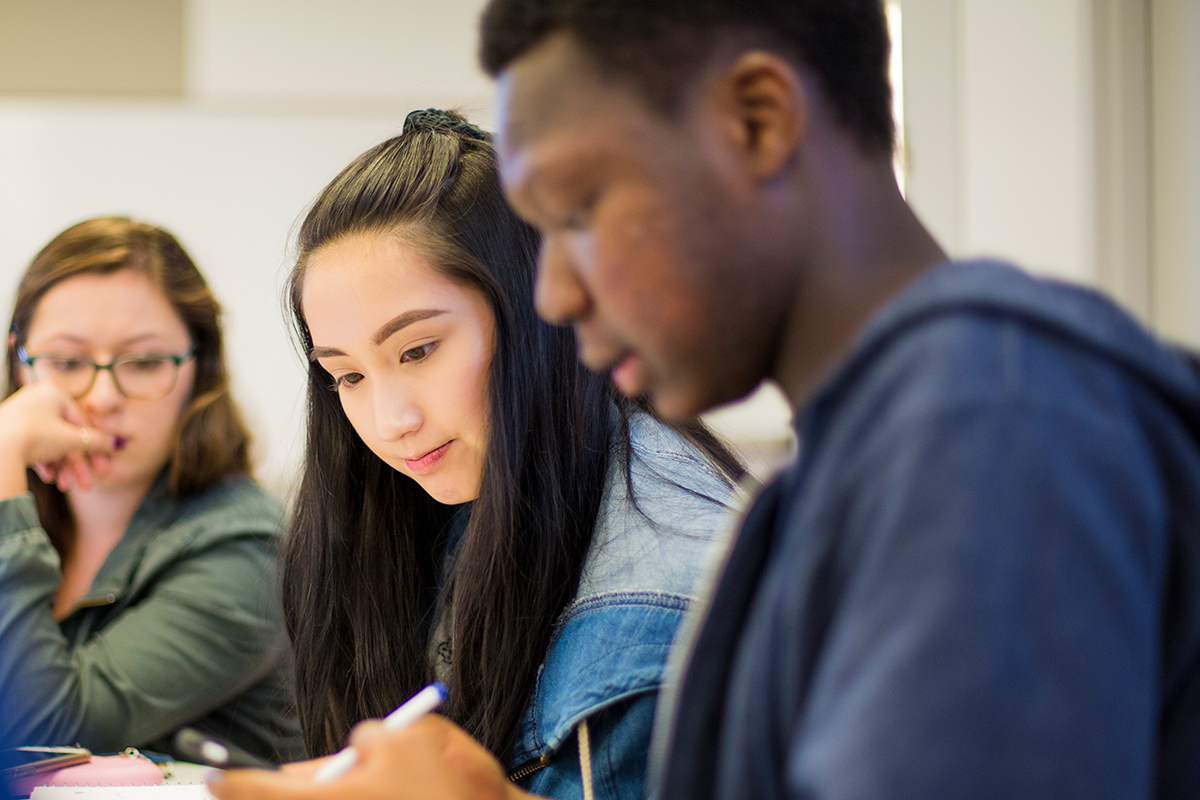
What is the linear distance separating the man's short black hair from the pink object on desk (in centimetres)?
89

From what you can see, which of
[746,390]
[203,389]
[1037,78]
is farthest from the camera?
[1037,78]

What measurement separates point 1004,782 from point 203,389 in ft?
5.37

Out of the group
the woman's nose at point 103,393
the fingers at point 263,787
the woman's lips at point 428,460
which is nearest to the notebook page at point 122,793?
the woman's lips at point 428,460

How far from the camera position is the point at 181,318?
67.1 inches

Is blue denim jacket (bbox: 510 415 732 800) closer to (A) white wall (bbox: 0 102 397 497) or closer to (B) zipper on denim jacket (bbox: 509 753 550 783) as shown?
(B) zipper on denim jacket (bbox: 509 753 550 783)

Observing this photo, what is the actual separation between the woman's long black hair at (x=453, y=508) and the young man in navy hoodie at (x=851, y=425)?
1.53 ft

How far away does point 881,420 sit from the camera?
1.24 ft

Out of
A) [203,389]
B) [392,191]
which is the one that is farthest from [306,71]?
[392,191]

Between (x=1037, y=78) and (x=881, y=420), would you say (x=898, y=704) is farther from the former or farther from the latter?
(x=1037, y=78)

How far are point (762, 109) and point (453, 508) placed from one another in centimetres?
88

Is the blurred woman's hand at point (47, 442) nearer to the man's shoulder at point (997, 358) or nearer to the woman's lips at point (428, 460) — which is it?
the woman's lips at point (428, 460)

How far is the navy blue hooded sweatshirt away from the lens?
→ 33 cm

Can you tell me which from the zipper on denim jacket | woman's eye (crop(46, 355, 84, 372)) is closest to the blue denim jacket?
the zipper on denim jacket

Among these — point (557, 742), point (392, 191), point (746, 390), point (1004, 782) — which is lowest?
point (557, 742)
